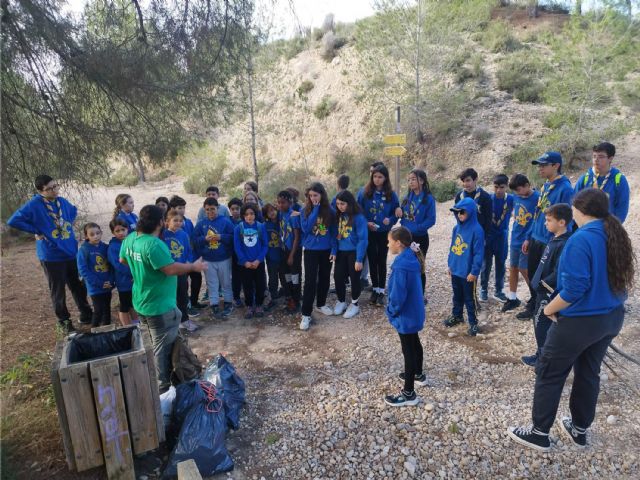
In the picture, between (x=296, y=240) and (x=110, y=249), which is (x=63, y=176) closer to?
(x=110, y=249)

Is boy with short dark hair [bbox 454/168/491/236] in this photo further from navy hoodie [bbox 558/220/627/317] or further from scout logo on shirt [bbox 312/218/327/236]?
navy hoodie [bbox 558/220/627/317]

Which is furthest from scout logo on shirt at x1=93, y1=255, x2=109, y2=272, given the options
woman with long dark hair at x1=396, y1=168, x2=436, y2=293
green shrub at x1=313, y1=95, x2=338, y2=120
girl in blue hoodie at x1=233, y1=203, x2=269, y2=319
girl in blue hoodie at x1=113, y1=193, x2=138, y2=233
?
green shrub at x1=313, y1=95, x2=338, y2=120

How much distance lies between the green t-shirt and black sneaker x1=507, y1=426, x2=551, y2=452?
2957mm

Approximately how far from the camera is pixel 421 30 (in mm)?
16062

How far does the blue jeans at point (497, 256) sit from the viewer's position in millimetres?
5707

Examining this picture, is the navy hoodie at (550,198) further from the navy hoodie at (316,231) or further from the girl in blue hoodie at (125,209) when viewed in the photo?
the girl in blue hoodie at (125,209)

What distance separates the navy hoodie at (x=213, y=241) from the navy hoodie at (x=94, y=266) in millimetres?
1164

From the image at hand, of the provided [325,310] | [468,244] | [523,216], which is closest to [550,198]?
[523,216]

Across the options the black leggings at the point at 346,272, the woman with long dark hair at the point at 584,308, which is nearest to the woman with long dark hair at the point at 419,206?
the black leggings at the point at 346,272

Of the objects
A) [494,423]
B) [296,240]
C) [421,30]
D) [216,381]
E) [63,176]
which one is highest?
[421,30]

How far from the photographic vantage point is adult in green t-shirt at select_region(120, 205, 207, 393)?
11.3ft

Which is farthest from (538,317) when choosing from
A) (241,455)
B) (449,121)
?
(449,121)

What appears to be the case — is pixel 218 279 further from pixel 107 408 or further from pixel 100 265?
pixel 107 408

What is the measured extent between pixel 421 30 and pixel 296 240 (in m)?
13.6
